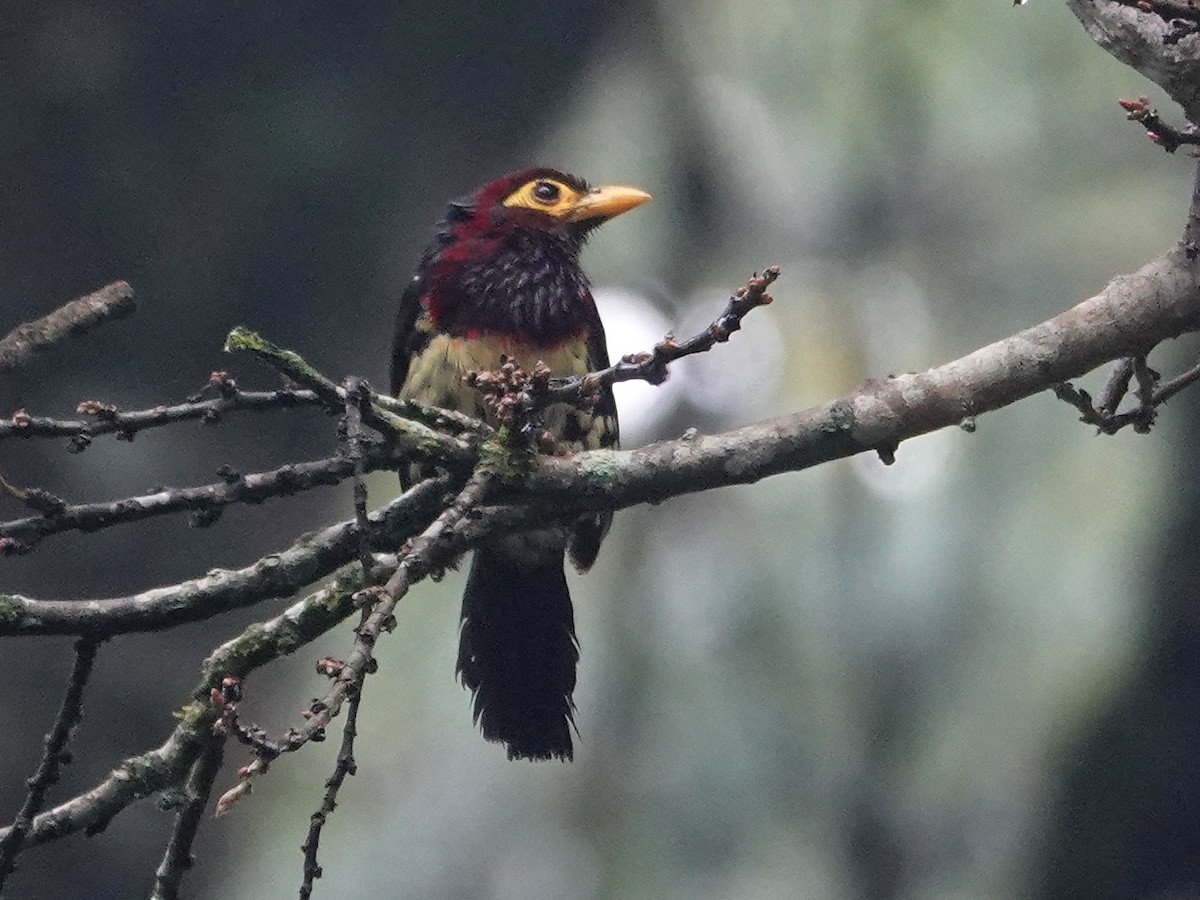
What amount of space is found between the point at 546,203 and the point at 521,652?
43.2 inches

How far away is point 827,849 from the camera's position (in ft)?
14.9

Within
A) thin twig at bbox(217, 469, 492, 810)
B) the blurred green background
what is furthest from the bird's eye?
thin twig at bbox(217, 469, 492, 810)

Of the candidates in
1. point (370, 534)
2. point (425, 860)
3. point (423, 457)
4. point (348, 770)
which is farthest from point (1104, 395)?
point (425, 860)

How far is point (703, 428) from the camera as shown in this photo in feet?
16.7

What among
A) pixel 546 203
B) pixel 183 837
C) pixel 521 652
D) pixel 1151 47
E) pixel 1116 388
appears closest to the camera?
pixel 183 837

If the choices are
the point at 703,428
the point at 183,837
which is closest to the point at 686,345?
the point at 183,837

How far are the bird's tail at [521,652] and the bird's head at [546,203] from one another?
0.79 meters

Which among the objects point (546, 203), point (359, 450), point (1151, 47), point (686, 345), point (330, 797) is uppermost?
point (546, 203)

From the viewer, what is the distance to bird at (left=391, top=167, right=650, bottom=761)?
296 centimetres

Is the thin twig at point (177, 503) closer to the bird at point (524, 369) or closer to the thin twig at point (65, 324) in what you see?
the thin twig at point (65, 324)

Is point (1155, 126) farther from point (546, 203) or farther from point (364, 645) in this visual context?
point (546, 203)

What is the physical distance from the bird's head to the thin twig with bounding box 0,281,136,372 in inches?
64.4

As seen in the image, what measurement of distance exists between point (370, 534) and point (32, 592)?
12.0ft

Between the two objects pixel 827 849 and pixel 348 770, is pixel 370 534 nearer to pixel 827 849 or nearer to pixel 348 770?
pixel 348 770
